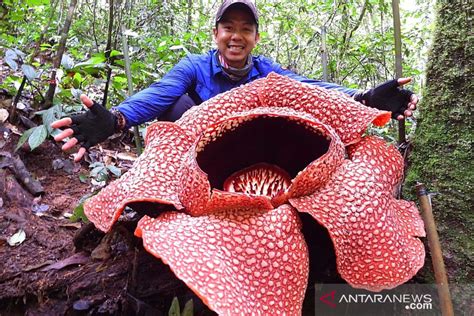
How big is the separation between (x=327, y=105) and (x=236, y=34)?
5.67 ft

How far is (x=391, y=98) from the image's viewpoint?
230 centimetres

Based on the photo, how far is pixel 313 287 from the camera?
171 centimetres

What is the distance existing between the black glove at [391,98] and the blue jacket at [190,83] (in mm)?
758

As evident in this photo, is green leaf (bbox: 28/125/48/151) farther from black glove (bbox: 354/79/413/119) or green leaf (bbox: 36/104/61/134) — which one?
black glove (bbox: 354/79/413/119)

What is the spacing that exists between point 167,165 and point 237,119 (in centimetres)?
35

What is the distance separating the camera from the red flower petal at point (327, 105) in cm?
182

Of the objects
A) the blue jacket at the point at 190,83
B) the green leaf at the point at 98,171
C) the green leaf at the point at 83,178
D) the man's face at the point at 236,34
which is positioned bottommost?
the green leaf at the point at 83,178

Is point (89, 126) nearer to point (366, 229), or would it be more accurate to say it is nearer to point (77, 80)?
point (366, 229)

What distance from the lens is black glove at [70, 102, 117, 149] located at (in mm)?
2275

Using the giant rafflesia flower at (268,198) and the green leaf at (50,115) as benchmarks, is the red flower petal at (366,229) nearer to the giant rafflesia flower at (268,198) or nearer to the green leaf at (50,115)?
the giant rafflesia flower at (268,198)

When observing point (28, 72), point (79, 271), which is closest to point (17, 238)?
point (79, 271)

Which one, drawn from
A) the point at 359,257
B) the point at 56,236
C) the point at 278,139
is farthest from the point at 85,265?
the point at 359,257

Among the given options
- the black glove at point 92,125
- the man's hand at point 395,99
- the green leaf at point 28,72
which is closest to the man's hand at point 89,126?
the black glove at point 92,125

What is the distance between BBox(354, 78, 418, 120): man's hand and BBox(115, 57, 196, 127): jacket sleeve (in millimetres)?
1485
